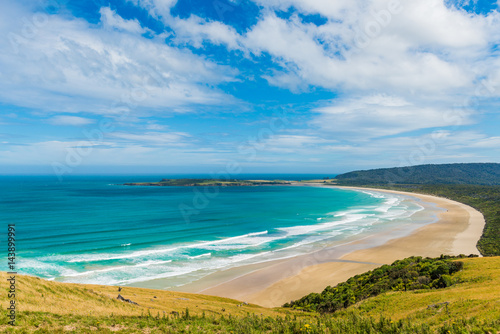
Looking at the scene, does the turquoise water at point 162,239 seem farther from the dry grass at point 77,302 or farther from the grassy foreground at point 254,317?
the grassy foreground at point 254,317

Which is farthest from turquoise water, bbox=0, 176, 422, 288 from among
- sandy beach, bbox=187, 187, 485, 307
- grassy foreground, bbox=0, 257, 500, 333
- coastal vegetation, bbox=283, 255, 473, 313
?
coastal vegetation, bbox=283, 255, 473, 313

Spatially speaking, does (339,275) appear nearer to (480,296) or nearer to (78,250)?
(480,296)

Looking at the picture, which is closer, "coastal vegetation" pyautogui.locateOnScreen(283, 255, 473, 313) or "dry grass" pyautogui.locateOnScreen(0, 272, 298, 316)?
"dry grass" pyautogui.locateOnScreen(0, 272, 298, 316)

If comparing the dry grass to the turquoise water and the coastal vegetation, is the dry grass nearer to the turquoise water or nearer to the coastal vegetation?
the coastal vegetation

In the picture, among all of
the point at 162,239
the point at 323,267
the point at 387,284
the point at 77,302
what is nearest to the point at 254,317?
the point at 77,302

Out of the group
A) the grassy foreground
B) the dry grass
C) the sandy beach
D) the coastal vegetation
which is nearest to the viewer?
the grassy foreground

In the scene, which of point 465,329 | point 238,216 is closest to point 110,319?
point 465,329

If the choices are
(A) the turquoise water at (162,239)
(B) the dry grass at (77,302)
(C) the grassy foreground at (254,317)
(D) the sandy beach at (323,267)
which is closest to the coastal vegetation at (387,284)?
(C) the grassy foreground at (254,317)
